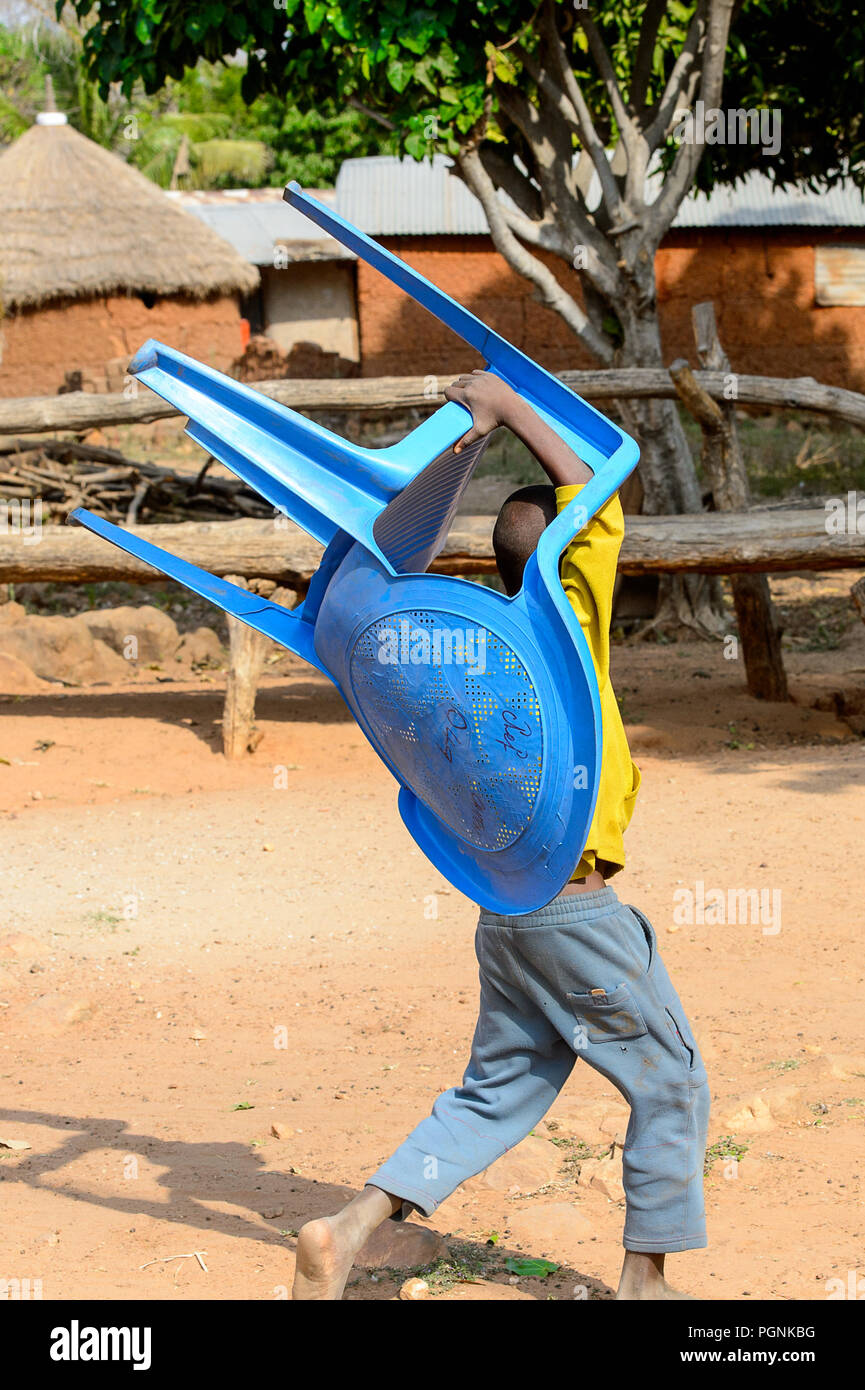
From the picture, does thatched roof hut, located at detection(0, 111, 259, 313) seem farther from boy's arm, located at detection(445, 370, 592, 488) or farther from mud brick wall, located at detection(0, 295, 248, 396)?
boy's arm, located at detection(445, 370, 592, 488)

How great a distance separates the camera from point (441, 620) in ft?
6.86

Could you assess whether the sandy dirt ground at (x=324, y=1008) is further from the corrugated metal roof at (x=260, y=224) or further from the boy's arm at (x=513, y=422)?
the corrugated metal roof at (x=260, y=224)

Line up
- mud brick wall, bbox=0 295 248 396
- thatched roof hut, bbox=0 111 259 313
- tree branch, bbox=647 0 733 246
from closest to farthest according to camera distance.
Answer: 1. tree branch, bbox=647 0 733 246
2. mud brick wall, bbox=0 295 248 396
3. thatched roof hut, bbox=0 111 259 313

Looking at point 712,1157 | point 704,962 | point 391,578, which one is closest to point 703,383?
point 704,962

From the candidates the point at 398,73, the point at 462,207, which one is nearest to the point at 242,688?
the point at 398,73

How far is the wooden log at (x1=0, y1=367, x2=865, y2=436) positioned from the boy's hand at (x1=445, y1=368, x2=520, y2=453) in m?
5.61

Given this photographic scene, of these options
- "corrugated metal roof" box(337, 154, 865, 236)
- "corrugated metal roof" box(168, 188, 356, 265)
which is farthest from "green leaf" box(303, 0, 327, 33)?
"corrugated metal roof" box(168, 188, 356, 265)

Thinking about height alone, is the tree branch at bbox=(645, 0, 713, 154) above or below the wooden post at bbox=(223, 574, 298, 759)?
above

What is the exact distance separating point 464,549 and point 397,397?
4.35ft

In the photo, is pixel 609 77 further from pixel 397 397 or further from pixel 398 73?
pixel 397 397

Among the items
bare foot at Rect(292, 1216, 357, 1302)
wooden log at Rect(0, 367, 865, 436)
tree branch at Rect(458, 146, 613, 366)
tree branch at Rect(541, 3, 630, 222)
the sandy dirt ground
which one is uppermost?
tree branch at Rect(541, 3, 630, 222)

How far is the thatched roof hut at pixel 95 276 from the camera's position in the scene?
16.7 metres

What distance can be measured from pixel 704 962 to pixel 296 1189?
72.7 inches

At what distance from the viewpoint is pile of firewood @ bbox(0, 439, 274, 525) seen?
1142 centimetres
